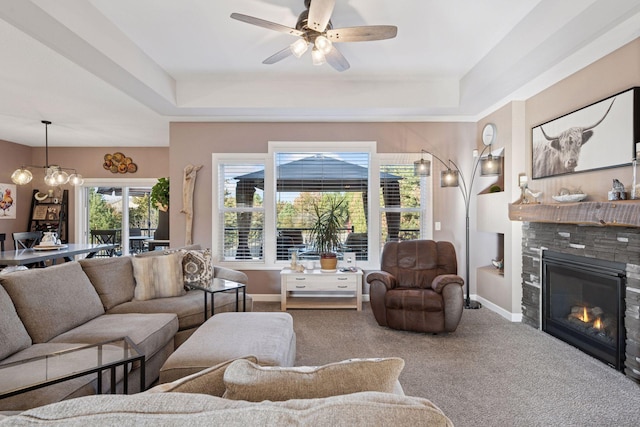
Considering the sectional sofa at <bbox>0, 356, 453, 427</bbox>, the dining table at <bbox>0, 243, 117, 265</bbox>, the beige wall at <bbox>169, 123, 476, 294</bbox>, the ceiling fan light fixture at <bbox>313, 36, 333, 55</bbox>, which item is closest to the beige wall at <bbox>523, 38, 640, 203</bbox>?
the beige wall at <bbox>169, 123, 476, 294</bbox>

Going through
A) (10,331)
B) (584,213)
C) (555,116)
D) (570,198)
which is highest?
(555,116)

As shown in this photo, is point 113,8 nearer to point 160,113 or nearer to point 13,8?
point 13,8

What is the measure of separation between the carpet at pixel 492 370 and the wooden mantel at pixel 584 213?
120cm

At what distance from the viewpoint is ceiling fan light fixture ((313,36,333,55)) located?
245 cm

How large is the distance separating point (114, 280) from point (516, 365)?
3.63 meters

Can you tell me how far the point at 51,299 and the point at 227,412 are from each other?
2461 mm

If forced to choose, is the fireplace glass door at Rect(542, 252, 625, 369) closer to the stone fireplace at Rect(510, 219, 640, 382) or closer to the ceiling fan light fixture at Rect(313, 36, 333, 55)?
the stone fireplace at Rect(510, 219, 640, 382)

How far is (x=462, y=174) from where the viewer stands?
15.6 feet

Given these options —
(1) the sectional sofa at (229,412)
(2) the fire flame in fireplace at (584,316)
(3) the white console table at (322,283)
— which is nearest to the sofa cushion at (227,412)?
(1) the sectional sofa at (229,412)

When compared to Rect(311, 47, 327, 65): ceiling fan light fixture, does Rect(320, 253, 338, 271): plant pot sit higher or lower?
lower

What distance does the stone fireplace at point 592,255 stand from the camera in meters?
2.56

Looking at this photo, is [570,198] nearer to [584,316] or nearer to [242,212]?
[584,316]

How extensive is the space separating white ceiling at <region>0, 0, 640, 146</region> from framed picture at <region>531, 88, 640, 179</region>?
45 cm

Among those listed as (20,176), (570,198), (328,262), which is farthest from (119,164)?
(570,198)
